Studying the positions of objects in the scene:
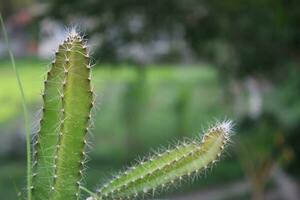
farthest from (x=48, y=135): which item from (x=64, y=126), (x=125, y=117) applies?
(x=125, y=117)

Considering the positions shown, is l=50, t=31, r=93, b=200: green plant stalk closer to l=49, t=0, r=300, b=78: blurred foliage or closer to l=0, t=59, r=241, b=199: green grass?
l=49, t=0, r=300, b=78: blurred foliage

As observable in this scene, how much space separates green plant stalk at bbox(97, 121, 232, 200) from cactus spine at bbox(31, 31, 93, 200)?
0.06 meters

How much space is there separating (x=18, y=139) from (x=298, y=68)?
32.2 feet

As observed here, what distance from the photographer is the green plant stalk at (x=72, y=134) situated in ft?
4.05

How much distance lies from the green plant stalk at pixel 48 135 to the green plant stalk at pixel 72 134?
0.01 m

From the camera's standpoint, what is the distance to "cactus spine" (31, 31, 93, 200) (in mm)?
1228

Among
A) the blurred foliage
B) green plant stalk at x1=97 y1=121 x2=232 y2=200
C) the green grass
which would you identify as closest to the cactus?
green plant stalk at x1=97 y1=121 x2=232 y2=200

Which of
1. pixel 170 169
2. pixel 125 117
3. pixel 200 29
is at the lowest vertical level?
pixel 170 169

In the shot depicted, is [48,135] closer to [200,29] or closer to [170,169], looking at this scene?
[170,169]

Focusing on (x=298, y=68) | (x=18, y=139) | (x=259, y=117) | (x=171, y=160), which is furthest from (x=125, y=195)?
(x=18, y=139)

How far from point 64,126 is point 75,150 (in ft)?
0.14

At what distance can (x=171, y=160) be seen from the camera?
1265 millimetres

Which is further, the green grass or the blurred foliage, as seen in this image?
the green grass

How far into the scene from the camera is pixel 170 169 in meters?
→ 1.25
